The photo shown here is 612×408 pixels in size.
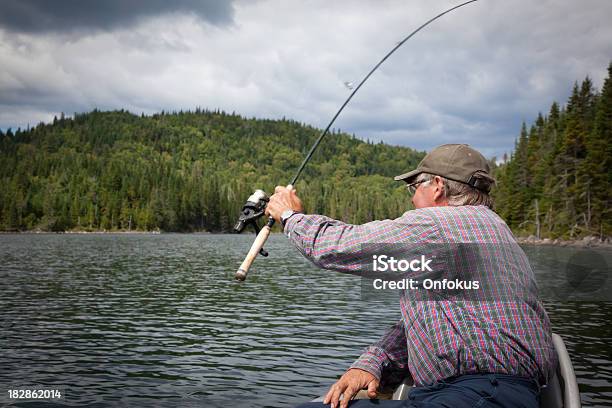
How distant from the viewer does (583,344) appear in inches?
631

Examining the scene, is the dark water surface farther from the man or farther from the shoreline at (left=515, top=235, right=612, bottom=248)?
the shoreline at (left=515, top=235, right=612, bottom=248)

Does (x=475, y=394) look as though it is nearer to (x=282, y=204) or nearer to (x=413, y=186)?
(x=413, y=186)

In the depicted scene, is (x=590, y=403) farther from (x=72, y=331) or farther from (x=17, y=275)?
(x=17, y=275)

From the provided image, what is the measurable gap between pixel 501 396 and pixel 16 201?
651ft

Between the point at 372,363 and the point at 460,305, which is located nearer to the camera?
the point at 460,305

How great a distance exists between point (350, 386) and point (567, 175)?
245 feet

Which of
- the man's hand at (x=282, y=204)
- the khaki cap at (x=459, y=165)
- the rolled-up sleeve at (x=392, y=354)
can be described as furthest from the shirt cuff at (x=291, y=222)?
the rolled-up sleeve at (x=392, y=354)

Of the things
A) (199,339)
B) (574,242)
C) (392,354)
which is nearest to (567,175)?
(574,242)

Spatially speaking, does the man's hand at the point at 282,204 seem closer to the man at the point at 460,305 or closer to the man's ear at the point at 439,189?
the man at the point at 460,305

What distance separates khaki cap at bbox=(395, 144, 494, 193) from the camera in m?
3.74

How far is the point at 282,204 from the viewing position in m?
3.73

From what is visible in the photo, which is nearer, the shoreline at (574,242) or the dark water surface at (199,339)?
the dark water surface at (199,339)

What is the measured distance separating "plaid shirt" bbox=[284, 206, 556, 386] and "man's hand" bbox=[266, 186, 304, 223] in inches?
6.4

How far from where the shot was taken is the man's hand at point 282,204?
370cm
